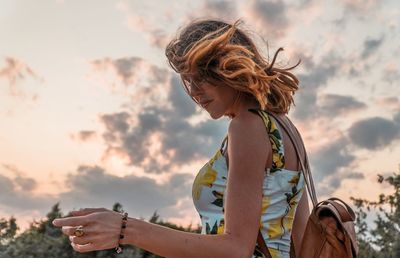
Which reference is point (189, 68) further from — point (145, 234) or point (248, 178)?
point (145, 234)

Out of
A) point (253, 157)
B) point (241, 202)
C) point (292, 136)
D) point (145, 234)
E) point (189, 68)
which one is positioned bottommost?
point (145, 234)

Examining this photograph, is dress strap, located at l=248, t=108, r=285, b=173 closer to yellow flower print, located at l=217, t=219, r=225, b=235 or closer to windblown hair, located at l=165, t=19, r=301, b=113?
windblown hair, located at l=165, t=19, r=301, b=113

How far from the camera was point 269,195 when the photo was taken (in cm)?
295

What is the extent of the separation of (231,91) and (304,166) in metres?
0.45

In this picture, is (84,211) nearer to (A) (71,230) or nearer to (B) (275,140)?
(A) (71,230)

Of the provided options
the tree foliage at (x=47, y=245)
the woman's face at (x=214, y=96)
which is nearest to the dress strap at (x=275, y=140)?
the woman's face at (x=214, y=96)

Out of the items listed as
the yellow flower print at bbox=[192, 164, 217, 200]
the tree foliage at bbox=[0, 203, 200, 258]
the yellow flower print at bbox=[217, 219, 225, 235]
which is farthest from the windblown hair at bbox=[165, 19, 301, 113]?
the tree foliage at bbox=[0, 203, 200, 258]

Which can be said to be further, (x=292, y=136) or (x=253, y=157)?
(x=292, y=136)

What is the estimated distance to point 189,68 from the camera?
10.3ft

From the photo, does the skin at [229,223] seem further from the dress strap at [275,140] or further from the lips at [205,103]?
the lips at [205,103]

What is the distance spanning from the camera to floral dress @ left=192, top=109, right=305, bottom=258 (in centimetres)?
295

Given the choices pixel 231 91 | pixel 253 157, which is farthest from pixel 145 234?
pixel 231 91

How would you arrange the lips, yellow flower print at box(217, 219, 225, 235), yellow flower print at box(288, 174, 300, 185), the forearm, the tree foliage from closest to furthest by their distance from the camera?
the forearm
yellow flower print at box(217, 219, 225, 235)
yellow flower print at box(288, 174, 300, 185)
the lips
the tree foliage

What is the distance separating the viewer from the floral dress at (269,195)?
2953mm
